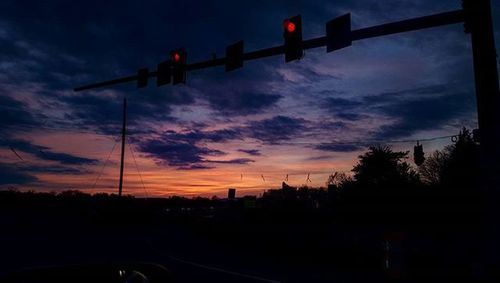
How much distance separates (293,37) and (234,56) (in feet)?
6.01

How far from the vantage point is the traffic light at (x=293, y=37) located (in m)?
11.8

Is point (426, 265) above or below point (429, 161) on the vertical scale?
below

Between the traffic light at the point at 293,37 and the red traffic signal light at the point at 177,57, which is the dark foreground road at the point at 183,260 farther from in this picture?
the red traffic signal light at the point at 177,57

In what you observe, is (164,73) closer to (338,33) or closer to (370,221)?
(338,33)

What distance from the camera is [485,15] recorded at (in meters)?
9.96

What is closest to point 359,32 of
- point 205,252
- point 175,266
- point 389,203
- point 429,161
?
point 175,266

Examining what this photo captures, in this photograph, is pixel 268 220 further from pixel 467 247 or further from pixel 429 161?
pixel 429 161

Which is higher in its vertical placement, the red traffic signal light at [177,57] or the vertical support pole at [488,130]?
the red traffic signal light at [177,57]

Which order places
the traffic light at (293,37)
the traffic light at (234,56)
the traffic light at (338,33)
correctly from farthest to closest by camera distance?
the traffic light at (234,56), the traffic light at (293,37), the traffic light at (338,33)

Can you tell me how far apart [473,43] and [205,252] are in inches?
537

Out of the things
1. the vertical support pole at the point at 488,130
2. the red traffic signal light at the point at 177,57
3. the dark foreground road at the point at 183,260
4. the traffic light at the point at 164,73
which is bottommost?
the dark foreground road at the point at 183,260

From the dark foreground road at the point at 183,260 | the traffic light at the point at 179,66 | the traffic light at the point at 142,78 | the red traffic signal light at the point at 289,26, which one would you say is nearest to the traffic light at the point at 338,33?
the red traffic signal light at the point at 289,26

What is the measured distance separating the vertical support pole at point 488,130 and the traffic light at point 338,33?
2.68 metres

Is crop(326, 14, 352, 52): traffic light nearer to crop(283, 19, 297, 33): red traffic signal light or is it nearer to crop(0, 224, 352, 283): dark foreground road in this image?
crop(283, 19, 297, 33): red traffic signal light
